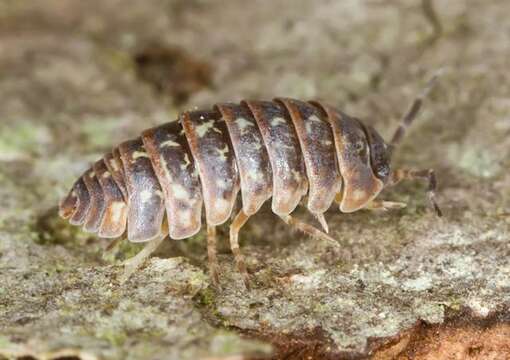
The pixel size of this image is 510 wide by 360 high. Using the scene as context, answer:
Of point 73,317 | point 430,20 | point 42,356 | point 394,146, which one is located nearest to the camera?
point 42,356

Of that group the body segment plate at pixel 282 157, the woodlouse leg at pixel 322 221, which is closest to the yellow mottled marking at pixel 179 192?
the body segment plate at pixel 282 157

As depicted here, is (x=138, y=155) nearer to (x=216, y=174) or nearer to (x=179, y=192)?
(x=179, y=192)

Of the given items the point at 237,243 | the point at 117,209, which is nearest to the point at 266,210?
the point at 237,243

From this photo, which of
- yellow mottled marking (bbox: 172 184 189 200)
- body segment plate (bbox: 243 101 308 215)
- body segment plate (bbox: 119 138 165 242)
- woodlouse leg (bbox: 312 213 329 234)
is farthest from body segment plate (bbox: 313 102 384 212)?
body segment plate (bbox: 119 138 165 242)

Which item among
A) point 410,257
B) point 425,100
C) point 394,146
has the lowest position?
point 410,257

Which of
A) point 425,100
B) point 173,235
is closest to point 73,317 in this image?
point 173,235

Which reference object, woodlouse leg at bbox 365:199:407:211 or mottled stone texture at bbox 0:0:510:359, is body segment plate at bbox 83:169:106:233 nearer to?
mottled stone texture at bbox 0:0:510:359

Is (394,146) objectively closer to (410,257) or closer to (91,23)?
(410,257)
